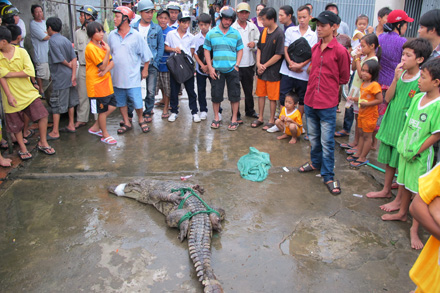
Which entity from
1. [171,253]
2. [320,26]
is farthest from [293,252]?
[320,26]

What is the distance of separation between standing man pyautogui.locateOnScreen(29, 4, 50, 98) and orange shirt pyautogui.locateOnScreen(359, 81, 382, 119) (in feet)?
18.9

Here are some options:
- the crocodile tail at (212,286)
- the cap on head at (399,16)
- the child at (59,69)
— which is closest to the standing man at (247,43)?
the cap on head at (399,16)

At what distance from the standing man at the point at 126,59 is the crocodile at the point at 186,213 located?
2116mm

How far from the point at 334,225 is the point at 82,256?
2.41m

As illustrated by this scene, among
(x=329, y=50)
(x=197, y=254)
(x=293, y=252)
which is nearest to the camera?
(x=197, y=254)


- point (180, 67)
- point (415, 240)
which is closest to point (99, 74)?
point (180, 67)

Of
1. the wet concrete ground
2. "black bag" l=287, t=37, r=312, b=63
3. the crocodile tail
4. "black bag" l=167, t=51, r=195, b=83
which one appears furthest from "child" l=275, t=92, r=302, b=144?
the crocodile tail

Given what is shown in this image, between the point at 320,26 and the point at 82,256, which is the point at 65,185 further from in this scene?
the point at 320,26

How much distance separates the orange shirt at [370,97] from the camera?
4.40 meters

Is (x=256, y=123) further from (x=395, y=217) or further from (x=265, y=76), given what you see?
(x=395, y=217)

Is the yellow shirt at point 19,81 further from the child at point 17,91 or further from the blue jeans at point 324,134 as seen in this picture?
the blue jeans at point 324,134

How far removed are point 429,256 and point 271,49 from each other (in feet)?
15.0

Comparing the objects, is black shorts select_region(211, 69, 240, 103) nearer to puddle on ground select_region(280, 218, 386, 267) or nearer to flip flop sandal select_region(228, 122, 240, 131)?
flip flop sandal select_region(228, 122, 240, 131)

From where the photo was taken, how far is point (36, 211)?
11.9ft
